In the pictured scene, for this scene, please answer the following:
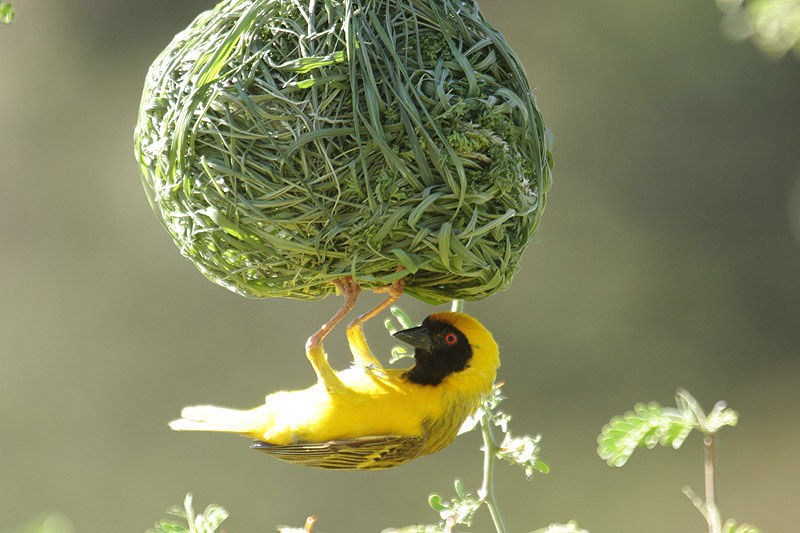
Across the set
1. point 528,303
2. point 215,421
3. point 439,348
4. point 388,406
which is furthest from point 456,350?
point 528,303

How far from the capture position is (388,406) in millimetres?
2250

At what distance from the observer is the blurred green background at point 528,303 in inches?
272

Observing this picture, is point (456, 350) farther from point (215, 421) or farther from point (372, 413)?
point (215, 421)

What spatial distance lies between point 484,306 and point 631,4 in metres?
2.89

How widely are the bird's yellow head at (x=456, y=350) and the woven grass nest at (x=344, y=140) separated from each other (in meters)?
0.35

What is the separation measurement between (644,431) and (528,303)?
5.33 m

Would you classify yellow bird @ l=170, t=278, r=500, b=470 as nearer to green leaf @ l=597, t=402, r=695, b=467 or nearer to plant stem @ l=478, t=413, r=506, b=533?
plant stem @ l=478, t=413, r=506, b=533

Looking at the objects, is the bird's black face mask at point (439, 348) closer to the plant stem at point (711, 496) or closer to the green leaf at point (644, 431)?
the green leaf at point (644, 431)

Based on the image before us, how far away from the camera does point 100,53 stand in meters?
7.23

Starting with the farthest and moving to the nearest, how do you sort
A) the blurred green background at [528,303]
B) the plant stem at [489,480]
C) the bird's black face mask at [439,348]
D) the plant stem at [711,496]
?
the blurred green background at [528,303] → the bird's black face mask at [439,348] → the plant stem at [489,480] → the plant stem at [711,496]

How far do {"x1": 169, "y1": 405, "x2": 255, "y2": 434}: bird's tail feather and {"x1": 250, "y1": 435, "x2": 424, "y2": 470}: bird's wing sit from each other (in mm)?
136

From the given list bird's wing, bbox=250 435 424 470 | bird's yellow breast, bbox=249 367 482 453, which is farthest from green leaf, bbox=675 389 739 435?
bird's wing, bbox=250 435 424 470

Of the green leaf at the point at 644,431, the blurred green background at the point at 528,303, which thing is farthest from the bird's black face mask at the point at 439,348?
the blurred green background at the point at 528,303

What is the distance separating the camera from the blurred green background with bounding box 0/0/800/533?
272 inches
